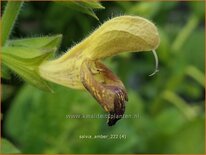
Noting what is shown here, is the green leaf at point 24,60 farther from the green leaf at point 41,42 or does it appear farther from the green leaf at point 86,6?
the green leaf at point 86,6

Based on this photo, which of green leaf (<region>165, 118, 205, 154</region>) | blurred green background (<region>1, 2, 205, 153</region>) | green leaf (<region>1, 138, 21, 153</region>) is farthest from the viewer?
green leaf (<region>165, 118, 205, 154</region>)

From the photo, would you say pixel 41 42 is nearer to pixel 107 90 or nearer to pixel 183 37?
pixel 107 90

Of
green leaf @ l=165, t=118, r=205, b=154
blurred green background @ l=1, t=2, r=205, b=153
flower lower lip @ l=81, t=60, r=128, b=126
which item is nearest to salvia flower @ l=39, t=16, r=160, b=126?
flower lower lip @ l=81, t=60, r=128, b=126

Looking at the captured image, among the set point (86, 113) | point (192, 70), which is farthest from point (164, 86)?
point (86, 113)

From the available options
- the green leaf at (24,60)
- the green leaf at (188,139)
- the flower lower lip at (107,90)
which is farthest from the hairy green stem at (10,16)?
the green leaf at (188,139)

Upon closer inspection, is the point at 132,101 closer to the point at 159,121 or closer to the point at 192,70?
the point at 159,121

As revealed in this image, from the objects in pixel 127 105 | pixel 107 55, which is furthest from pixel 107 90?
pixel 127 105

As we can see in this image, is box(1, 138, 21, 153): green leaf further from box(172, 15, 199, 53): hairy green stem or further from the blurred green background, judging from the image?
box(172, 15, 199, 53): hairy green stem
